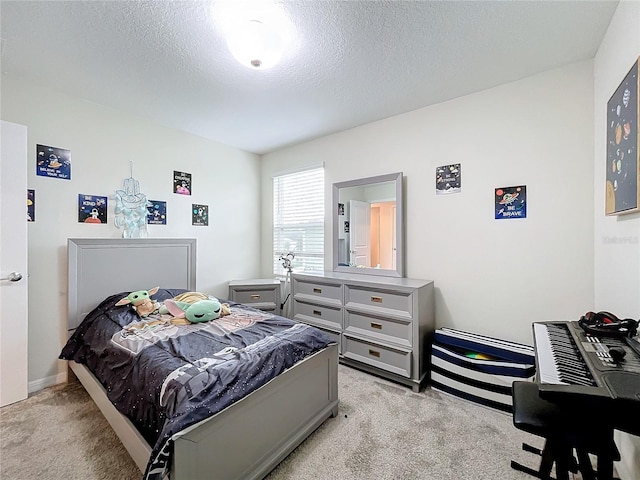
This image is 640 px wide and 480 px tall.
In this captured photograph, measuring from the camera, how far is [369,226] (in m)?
3.05

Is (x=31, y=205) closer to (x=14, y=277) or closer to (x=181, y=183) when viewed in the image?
(x=14, y=277)

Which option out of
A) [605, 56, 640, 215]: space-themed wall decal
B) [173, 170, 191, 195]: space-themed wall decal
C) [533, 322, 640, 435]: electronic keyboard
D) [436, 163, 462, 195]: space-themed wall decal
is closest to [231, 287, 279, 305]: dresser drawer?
[173, 170, 191, 195]: space-themed wall decal

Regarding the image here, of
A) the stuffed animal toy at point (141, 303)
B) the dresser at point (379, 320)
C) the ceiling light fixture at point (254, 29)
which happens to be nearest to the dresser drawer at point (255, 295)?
the dresser at point (379, 320)

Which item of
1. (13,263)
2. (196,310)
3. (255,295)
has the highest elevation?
(13,263)

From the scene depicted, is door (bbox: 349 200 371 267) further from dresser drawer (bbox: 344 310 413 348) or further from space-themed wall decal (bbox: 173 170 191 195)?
space-themed wall decal (bbox: 173 170 191 195)

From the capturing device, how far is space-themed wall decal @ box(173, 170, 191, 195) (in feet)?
10.5

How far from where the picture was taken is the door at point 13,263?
2047 millimetres

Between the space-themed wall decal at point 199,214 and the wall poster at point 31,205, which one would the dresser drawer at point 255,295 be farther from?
the wall poster at point 31,205

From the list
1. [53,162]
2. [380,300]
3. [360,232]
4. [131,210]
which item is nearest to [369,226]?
[360,232]

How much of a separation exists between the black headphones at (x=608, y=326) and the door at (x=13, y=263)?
357 cm

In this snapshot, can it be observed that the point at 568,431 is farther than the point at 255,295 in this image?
No

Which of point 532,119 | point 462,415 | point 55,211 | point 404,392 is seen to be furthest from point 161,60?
point 462,415

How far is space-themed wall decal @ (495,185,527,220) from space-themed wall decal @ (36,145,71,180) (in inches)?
145

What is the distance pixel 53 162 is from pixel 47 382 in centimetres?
186
